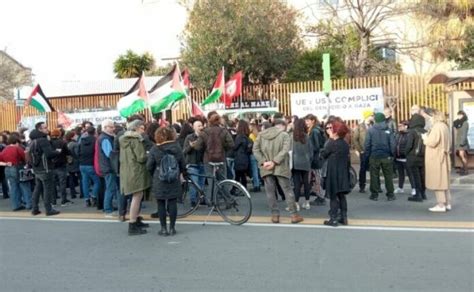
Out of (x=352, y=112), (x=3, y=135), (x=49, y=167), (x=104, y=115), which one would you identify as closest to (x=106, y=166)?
(x=49, y=167)

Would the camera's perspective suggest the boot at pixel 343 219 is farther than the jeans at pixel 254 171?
No

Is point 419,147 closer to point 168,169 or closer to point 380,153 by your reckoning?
point 380,153

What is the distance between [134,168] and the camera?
895 cm

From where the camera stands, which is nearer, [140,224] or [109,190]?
[140,224]

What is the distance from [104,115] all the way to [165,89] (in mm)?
7399

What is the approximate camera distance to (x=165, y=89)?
13984 mm

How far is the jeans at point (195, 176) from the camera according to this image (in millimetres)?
9961

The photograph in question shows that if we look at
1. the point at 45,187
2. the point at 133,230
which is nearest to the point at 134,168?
the point at 133,230

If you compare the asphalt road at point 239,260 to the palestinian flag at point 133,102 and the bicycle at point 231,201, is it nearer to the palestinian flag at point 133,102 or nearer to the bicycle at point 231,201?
the bicycle at point 231,201

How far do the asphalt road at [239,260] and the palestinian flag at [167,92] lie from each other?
210 inches

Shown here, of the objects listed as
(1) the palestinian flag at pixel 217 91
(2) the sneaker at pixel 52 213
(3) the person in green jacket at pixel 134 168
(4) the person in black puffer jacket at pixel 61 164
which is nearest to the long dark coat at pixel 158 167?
(3) the person in green jacket at pixel 134 168

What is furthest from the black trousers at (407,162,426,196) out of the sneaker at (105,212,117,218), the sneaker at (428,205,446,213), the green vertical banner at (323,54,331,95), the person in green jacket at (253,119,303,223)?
the sneaker at (105,212,117,218)

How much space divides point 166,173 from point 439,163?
4735mm

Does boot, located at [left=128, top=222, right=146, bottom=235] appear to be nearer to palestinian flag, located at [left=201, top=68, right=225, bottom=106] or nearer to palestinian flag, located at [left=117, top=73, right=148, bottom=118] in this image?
palestinian flag, located at [left=117, top=73, right=148, bottom=118]
